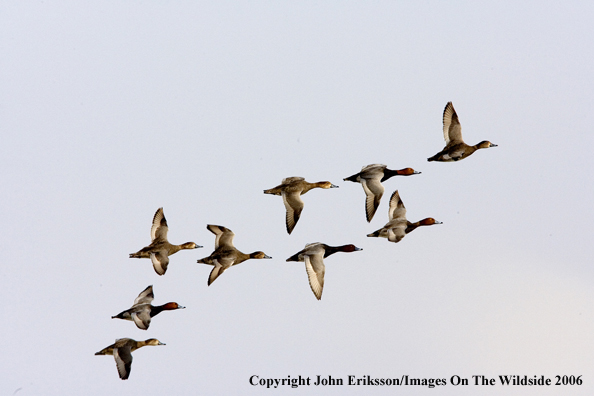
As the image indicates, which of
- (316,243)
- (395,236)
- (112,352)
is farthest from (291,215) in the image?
(112,352)

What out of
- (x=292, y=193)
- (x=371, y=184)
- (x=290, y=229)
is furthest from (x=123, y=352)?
(x=371, y=184)

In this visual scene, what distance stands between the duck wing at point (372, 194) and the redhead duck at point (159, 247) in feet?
18.9

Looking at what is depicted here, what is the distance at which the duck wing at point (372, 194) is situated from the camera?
37938 millimetres

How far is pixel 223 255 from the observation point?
37.9 m

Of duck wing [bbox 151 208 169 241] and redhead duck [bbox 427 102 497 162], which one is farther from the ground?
redhead duck [bbox 427 102 497 162]

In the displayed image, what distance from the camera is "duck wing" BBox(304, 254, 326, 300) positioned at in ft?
116

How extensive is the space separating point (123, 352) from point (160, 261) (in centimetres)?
332

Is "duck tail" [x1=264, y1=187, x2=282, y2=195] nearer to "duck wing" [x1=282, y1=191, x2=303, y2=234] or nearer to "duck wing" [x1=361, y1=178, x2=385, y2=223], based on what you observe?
"duck wing" [x1=282, y1=191, x2=303, y2=234]

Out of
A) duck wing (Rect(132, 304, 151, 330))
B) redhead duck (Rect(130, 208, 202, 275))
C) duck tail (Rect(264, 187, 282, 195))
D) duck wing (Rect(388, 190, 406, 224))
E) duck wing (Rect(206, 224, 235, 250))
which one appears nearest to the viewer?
duck wing (Rect(132, 304, 151, 330))

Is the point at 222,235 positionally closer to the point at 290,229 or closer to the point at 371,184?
the point at 290,229

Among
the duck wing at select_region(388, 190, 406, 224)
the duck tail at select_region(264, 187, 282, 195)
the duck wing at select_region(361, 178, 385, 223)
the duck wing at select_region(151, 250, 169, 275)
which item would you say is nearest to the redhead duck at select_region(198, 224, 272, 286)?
the duck wing at select_region(151, 250, 169, 275)

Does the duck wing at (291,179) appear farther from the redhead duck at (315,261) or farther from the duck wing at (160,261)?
the duck wing at (160,261)

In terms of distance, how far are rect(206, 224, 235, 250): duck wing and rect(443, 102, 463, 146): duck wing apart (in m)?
7.49

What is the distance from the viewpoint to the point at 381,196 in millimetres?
38062
